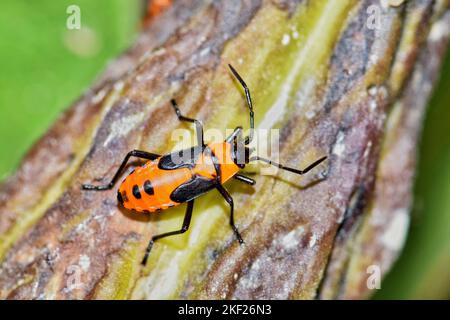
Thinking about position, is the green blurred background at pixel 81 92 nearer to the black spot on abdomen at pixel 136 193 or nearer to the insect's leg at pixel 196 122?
the black spot on abdomen at pixel 136 193

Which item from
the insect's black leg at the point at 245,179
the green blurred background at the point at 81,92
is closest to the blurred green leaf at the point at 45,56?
the green blurred background at the point at 81,92

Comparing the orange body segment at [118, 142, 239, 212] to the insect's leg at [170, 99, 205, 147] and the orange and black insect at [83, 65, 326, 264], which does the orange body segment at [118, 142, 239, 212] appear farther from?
the insect's leg at [170, 99, 205, 147]

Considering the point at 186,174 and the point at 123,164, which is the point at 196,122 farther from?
the point at 123,164

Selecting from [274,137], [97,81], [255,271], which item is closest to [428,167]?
[274,137]

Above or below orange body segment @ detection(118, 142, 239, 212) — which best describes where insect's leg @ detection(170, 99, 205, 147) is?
above

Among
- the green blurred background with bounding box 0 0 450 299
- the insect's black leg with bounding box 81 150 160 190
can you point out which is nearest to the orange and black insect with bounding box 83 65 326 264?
the insect's black leg with bounding box 81 150 160 190
